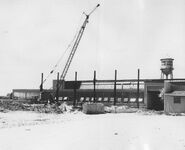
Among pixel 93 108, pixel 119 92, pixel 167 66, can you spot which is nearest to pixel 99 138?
pixel 93 108

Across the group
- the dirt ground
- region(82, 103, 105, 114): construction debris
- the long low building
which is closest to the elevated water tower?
the long low building

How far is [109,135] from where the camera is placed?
25.1 m

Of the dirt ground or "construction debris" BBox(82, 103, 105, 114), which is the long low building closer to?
"construction debris" BBox(82, 103, 105, 114)

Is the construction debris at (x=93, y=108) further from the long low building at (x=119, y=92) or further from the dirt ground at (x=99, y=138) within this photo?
the dirt ground at (x=99, y=138)

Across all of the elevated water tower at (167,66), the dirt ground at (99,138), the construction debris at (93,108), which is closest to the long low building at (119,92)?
the elevated water tower at (167,66)

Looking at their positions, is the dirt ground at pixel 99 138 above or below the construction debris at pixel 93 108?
below

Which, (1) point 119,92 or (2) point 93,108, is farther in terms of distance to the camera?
(1) point 119,92

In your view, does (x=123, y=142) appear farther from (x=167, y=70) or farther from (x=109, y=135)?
(x=167, y=70)

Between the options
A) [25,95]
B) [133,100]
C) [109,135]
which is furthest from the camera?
[25,95]

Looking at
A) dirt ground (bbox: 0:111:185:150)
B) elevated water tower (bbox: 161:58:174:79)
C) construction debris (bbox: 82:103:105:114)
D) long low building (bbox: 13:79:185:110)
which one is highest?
elevated water tower (bbox: 161:58:174:79)

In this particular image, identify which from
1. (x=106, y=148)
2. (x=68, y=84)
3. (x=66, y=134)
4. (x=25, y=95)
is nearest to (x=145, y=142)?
(x=106, y=148)

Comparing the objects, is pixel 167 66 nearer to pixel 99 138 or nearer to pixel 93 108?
pixel 93 108

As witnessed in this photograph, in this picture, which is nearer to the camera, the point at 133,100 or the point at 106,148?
the point at 106,148

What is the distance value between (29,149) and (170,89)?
3524cm
